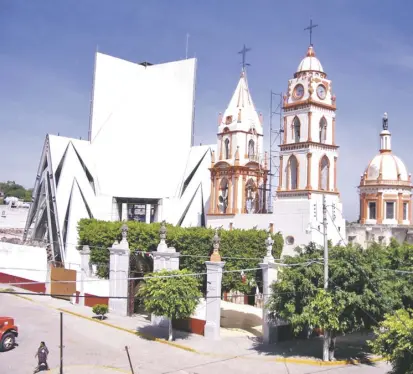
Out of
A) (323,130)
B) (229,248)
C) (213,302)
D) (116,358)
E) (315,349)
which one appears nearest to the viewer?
(116,358)

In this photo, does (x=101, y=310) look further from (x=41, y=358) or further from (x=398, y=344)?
(x=398, y=344)

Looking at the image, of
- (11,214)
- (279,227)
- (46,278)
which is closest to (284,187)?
(279,227)

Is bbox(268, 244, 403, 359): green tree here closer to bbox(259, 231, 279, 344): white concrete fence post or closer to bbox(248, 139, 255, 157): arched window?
bbox(259, 231, 279, 344): white concrete fence post

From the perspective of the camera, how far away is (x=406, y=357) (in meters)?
12.4

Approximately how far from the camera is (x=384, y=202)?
3500 centimetres

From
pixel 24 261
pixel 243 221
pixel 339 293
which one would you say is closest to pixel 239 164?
pixel 243 221

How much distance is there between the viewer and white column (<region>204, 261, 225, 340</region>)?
20172mm

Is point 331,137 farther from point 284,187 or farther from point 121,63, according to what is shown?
point 121,63

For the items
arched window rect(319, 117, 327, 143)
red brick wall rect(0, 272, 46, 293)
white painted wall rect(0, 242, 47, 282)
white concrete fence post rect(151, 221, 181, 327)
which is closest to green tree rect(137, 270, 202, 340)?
white concrete fence post rect(151, 221, 181, 327)

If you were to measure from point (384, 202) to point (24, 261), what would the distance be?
2529cm

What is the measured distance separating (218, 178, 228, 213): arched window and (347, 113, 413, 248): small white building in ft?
29.8

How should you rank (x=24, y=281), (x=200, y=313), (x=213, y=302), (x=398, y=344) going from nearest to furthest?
(x=398, y=344), (x=213, y=302), (x=200, y=313), (x=24, y=281)

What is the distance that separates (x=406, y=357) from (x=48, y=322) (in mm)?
16339

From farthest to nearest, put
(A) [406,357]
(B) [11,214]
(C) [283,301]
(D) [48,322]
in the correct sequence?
(B) [11,214], (D) [48,322], (C) [283,301], (A) [406,357]
